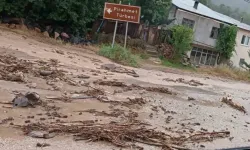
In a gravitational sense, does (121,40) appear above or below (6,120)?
above

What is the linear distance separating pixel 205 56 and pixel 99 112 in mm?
28693

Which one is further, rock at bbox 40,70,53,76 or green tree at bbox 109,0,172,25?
green tree at bbox 109,0,172,25

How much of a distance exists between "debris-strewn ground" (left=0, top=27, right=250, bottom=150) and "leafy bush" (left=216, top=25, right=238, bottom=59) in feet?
67.1

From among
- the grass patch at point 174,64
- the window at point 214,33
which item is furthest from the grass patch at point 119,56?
the window at point 214,33

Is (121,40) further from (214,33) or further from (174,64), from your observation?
(214,33)

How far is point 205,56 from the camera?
1396 inches

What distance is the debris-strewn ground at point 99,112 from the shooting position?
6116mm

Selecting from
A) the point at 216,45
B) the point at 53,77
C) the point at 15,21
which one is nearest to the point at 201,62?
the point at 216,45

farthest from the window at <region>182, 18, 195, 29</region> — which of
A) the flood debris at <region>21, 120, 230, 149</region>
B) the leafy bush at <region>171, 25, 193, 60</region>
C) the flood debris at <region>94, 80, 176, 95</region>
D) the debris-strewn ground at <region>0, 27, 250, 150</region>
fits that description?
the flood debris at <region>21, 120, 230, 149</region>

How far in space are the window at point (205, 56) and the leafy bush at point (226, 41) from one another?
1006mm

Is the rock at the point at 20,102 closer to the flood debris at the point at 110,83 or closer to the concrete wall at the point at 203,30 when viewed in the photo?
the flood debris at the point at 110,83

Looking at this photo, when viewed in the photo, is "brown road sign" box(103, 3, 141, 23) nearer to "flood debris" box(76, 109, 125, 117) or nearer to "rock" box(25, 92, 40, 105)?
"flood debris" box(76, 109, 125, 117)

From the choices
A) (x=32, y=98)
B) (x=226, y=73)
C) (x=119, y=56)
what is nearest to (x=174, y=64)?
(x=226, y=73)

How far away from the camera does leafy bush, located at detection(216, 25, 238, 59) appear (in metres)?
33.5
